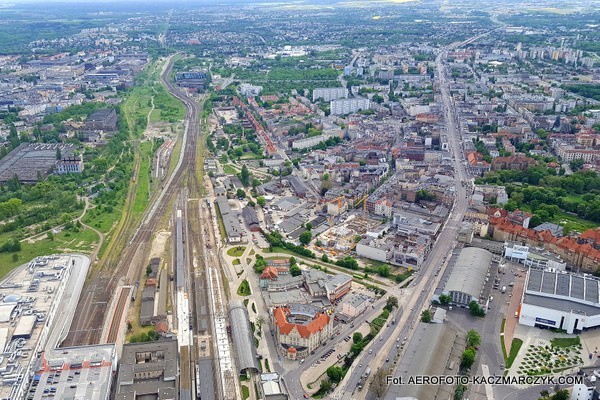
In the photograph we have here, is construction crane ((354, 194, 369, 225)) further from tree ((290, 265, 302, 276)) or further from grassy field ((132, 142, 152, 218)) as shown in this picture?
grassy field ((132, 142, 152, 218))

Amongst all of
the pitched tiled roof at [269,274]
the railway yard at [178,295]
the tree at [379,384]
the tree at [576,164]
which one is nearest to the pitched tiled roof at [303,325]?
the railway yard at [178,295]

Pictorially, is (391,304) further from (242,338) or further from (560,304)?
(560,304)

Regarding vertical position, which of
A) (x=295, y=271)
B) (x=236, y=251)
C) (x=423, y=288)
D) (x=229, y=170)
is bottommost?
(x=229, y=170)

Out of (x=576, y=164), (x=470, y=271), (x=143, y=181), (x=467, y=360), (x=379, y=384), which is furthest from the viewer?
(x=576, y=164)

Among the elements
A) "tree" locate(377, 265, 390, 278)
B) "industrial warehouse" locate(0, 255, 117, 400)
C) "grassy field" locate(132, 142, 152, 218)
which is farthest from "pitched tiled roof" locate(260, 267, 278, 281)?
"grassy field" locate(132, 142, 152, 218)

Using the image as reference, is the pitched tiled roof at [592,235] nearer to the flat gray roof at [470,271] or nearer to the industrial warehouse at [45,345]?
the flat gray roof at [470,271]

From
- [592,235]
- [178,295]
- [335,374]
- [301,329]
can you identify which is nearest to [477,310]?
[335,374]

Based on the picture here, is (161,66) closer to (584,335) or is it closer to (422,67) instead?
(422,67)
